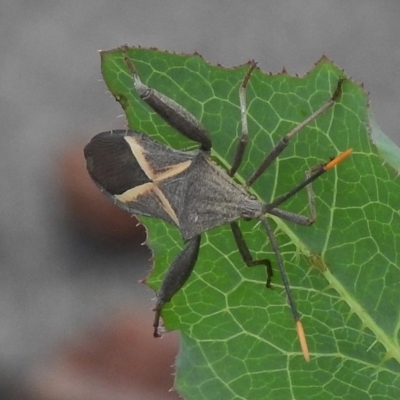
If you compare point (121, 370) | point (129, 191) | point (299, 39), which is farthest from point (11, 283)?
point (129, 191)

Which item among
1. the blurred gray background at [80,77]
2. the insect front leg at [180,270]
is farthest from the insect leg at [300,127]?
the blurred gray background at [80,77]

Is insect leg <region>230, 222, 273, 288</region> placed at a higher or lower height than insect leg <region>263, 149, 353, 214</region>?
lower

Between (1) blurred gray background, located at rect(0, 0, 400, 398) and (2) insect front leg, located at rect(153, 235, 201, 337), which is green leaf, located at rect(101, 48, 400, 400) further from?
(1) blurred gray background, located at rect(0, 0, 400, 398)

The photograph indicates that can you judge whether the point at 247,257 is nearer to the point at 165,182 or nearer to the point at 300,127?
the point at 300,127

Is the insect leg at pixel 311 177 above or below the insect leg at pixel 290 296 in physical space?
above

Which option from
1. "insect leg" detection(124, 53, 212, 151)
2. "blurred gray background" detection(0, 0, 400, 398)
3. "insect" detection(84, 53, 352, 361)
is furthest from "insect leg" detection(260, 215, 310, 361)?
"blurred gray background" detection(0, 0, 400, 398)

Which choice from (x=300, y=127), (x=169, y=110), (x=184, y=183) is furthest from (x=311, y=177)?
(x=184, y=183)

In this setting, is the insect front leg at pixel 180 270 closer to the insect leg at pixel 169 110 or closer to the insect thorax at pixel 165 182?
the insect thorax at pixel 165 182
